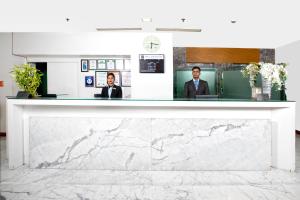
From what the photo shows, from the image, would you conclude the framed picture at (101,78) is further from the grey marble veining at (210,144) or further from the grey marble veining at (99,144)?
the grey marble veining at (210,144)

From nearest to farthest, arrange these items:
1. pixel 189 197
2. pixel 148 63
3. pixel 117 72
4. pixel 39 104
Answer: pixel 189 197 < pixel 39 104 < pixel 148 63 < pixel 117 72

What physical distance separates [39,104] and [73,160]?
951 mm

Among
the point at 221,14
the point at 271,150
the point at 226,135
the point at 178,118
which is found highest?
the point at 221,14

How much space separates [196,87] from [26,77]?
9.41ft

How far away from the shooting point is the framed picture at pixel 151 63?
6031mm

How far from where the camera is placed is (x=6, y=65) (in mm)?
6688

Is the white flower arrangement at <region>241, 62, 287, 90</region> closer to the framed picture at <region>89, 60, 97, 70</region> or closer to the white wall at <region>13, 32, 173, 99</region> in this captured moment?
the white wall at <region>13, 32, 173, 99</region>

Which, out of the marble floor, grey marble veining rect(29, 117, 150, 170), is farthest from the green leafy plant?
the marble floor

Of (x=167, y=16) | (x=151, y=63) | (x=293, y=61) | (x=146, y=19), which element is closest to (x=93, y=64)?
(x=151, y=63)

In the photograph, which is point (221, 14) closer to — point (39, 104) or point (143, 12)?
point (143, 12)

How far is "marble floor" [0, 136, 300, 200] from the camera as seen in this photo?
2.97m

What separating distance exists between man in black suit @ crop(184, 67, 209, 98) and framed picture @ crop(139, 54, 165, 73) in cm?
128

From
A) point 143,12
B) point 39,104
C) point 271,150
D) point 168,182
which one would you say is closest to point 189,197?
point 168,182

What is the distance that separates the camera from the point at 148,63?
604cm
